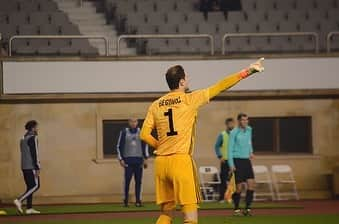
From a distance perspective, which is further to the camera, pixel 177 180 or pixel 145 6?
pixel 145 6

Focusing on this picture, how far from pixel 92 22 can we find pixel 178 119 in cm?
1909

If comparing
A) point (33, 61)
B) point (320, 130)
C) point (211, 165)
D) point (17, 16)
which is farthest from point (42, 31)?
point (320, 130)

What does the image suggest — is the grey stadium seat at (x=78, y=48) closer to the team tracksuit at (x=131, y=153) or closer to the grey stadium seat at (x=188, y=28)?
the grey stadium seat at (x=188, y=28)

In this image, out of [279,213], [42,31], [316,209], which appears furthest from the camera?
[42,31]

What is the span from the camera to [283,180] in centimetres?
2630

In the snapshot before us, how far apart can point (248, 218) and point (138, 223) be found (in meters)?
2.23

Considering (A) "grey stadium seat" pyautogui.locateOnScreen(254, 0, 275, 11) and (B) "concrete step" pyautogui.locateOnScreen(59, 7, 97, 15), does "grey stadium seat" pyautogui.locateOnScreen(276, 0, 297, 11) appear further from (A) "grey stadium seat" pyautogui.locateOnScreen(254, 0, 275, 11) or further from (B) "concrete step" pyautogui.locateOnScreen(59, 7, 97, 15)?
(B) "concrete step" pyautogui.locateOnScreen(59, 7, 97, 15)

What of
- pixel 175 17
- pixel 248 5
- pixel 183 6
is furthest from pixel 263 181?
pixel 183 6

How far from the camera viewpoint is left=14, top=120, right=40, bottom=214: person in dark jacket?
68.4 feet

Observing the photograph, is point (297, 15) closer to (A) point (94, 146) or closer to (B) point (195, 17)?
(B) point (195, 17)

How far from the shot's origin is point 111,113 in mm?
25906

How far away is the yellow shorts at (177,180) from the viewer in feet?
33.9

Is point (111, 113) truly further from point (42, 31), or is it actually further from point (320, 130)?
point (320, 130)

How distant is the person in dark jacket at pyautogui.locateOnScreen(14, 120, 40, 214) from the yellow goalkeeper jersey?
10.6m
